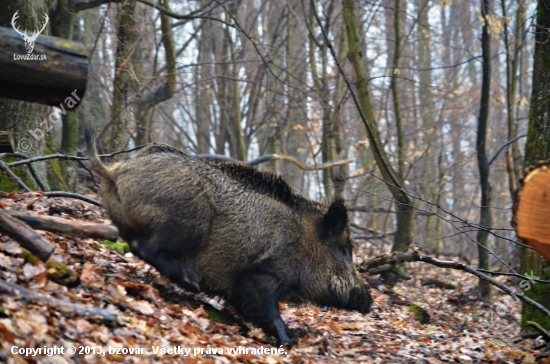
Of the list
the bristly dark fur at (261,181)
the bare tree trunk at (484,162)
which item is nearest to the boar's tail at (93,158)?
the bristly dark fur at (261,181)

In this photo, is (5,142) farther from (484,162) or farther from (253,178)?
(484,162)

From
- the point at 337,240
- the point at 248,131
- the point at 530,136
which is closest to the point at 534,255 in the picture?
the point at 530,136

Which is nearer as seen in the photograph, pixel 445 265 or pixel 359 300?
pixel 445 265

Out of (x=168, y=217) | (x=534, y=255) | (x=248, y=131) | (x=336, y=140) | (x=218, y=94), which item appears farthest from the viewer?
(x=248, y=131)

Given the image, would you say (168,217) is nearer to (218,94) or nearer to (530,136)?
(530,136)

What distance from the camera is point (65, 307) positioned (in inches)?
166

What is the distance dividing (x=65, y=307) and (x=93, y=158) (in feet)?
6.86

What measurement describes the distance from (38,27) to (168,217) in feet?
10.8

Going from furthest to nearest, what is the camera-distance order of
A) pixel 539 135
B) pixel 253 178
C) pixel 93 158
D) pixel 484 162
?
pixel 484 162 < pixel 539 135 < pixel 253 178 < pixel 93 158

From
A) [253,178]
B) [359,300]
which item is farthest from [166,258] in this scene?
[359,300]

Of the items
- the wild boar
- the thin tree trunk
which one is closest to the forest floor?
the wild boar

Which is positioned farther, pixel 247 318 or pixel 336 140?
pixel 336 140

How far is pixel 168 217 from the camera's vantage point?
229 inches

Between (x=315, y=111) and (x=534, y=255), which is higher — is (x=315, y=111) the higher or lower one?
the higher one
